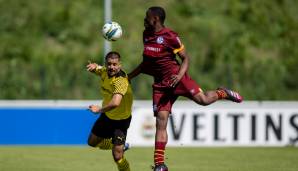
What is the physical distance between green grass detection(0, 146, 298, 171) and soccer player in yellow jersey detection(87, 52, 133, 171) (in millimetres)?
2004

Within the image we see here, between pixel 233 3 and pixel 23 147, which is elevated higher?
pixel 233 3

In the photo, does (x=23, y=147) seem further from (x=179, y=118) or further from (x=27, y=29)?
(x=27, y=29)

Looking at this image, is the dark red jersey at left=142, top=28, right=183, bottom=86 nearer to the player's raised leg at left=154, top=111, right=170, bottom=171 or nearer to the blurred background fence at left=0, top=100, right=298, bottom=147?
the player's raised leg at left=154, top=111, right=170, bottom=171

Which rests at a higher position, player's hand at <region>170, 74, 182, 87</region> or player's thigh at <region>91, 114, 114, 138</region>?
player's hand at <region>170, 74, 182, 87</region>

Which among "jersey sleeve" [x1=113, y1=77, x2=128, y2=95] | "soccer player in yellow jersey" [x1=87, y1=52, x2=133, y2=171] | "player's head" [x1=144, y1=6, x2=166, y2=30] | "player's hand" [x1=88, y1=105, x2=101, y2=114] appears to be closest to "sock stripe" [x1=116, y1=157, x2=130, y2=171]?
"soccer player in yellow jersey" [x1=87, y1=52, x2=133, y2=171]

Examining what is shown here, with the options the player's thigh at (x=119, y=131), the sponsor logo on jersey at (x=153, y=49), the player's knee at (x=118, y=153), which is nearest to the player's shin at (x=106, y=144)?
the player's thigh at (x=119, y=131)

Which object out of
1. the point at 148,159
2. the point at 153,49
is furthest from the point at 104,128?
the point at 148,159

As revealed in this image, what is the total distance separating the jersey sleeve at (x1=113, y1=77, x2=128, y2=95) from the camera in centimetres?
1165

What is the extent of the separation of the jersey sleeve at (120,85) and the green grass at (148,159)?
275 cm

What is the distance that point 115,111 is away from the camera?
478 inches

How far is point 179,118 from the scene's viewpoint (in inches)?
856

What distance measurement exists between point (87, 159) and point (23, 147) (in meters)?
4.29

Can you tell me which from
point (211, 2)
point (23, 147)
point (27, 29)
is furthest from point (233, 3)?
point (23, 147)

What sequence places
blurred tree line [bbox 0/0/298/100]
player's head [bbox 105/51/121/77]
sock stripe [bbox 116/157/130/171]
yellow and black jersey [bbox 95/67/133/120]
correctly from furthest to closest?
blurred tree line [bbox 0/0/298/100] < sock stripe [bbox 116/157/130/171] < yellow and black jersey [bbox 95/67/133/120] < player's head [bbox 105/51/121/77]
